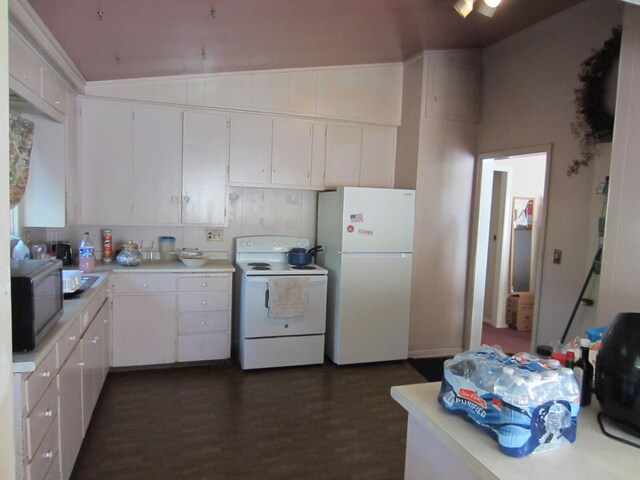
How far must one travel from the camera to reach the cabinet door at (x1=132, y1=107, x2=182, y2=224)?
144 inches

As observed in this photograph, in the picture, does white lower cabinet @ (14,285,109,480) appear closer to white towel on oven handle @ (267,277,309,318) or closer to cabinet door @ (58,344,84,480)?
cabinet door @ (58,344,84,480)

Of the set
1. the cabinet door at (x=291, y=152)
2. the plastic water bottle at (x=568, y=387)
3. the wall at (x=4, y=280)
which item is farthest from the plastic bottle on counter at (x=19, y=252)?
the plastic water bottle at (x=568, y=387)

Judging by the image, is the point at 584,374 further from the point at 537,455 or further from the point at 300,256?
the point at 300,256

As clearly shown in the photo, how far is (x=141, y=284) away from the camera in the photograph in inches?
137

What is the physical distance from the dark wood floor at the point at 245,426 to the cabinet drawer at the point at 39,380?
82cm

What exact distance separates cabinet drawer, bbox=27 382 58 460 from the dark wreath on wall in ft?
11.4

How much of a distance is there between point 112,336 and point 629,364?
3.42 meters

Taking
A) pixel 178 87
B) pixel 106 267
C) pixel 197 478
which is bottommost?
pixel 197 478

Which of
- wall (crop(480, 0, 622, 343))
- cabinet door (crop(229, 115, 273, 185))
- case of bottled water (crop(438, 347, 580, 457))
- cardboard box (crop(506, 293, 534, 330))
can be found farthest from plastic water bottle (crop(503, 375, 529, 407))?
cardboard box (crop(506, 293, 534, 330))

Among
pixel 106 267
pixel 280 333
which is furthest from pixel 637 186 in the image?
pixel 106 267

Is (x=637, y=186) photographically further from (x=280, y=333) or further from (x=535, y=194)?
(x=535, y=194)

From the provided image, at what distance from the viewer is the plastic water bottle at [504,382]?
104cm

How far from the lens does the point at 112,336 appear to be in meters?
3.45

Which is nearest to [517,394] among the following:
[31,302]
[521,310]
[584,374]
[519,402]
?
[519,402]
